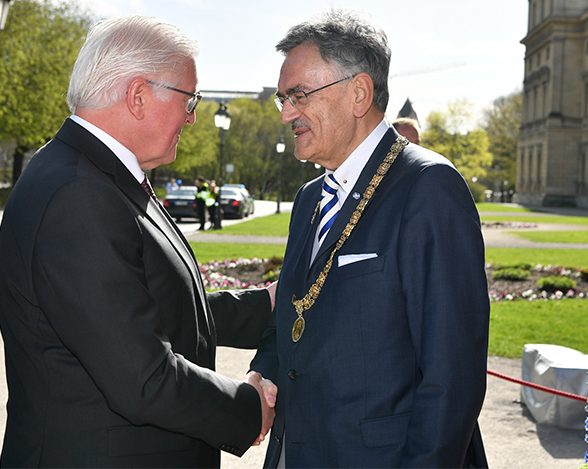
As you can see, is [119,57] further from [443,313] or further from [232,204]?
[232,204]

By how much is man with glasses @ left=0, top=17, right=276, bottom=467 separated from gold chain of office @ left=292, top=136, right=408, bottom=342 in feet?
0.92

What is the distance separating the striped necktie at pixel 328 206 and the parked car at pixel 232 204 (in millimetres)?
36969

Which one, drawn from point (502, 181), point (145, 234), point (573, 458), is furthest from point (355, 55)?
point (502, 181)

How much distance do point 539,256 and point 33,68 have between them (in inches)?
1023

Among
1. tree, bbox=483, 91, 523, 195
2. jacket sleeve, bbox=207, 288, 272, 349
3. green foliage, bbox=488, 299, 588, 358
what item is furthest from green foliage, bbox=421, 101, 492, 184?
jacket sleeve, bbox=207, 288, 272, 349

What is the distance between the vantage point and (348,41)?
3023 millimetres

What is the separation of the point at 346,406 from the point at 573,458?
3794mm

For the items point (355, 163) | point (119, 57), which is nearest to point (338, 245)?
point (355, 163)

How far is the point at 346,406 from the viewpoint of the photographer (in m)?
2.76

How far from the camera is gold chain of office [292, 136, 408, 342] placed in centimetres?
289

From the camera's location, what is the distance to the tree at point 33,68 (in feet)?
121

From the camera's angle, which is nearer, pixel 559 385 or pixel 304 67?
pixel 304 67

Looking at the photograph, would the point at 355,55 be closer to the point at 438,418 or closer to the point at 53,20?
the point at 438,418

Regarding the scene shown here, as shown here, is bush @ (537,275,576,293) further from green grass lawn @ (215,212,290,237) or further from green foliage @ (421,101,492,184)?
green foliage @ (421,101,492,184)
